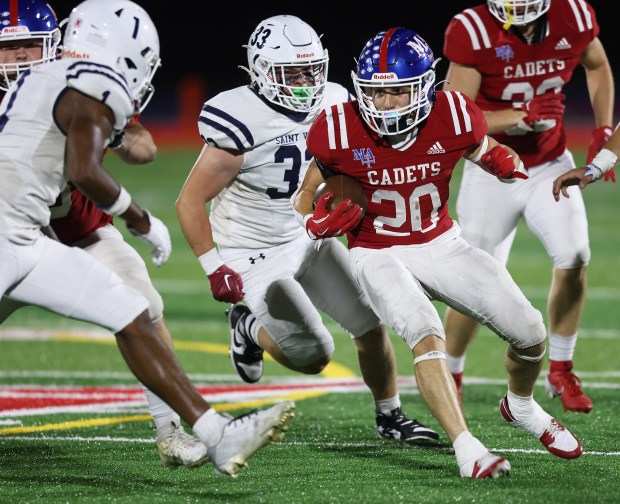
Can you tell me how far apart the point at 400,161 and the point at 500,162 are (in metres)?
0.36

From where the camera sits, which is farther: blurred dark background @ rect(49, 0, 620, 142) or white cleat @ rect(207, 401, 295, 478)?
blurred dark background @ rect(49, 0, 620, 142)

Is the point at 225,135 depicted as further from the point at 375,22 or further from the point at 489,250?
the point at 375,22

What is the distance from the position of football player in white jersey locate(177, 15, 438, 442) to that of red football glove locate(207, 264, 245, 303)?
0.21ft

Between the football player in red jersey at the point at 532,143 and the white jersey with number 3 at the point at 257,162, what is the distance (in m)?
0.79

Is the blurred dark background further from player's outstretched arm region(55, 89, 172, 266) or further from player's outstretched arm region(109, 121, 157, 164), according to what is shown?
player's outstretched arm region(55, 89, 172, 266)

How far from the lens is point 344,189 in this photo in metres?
3.98

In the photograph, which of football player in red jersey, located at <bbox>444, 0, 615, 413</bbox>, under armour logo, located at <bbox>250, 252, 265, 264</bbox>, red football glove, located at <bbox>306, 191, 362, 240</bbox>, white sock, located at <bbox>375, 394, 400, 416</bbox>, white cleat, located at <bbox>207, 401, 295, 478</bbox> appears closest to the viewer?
white cleat, located at <bbox>207, 401, 295, 478</bbox>

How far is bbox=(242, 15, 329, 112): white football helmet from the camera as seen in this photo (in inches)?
175

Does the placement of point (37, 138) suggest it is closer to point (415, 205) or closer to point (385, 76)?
point (385, 76)

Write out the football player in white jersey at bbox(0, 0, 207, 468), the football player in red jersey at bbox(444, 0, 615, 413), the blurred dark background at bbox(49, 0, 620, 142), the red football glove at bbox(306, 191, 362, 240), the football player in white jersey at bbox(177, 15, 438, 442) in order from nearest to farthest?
the red football glove at bbox(306, 191, 362, 240) → the football player in white jersey at bbox(0, 0, 207, 468) → the football player in white jersey at bbox(177, 15, 438, 442) → the football player in red jersey at bbox(444, 0, 615, 413) → the blurred dark background at bbox(49, 0, 620, 142)

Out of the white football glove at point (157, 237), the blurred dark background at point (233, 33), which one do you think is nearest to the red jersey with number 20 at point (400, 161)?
the white football glove at point (157, 237)

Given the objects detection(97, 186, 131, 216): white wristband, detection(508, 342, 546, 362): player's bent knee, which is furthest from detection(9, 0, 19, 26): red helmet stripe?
detection(508, 342, 546, 362): player's bent knee

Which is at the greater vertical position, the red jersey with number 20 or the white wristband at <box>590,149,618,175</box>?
the red jersey with number 20

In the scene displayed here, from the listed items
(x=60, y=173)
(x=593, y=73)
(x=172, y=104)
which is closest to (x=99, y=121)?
(x=60, y=173)
